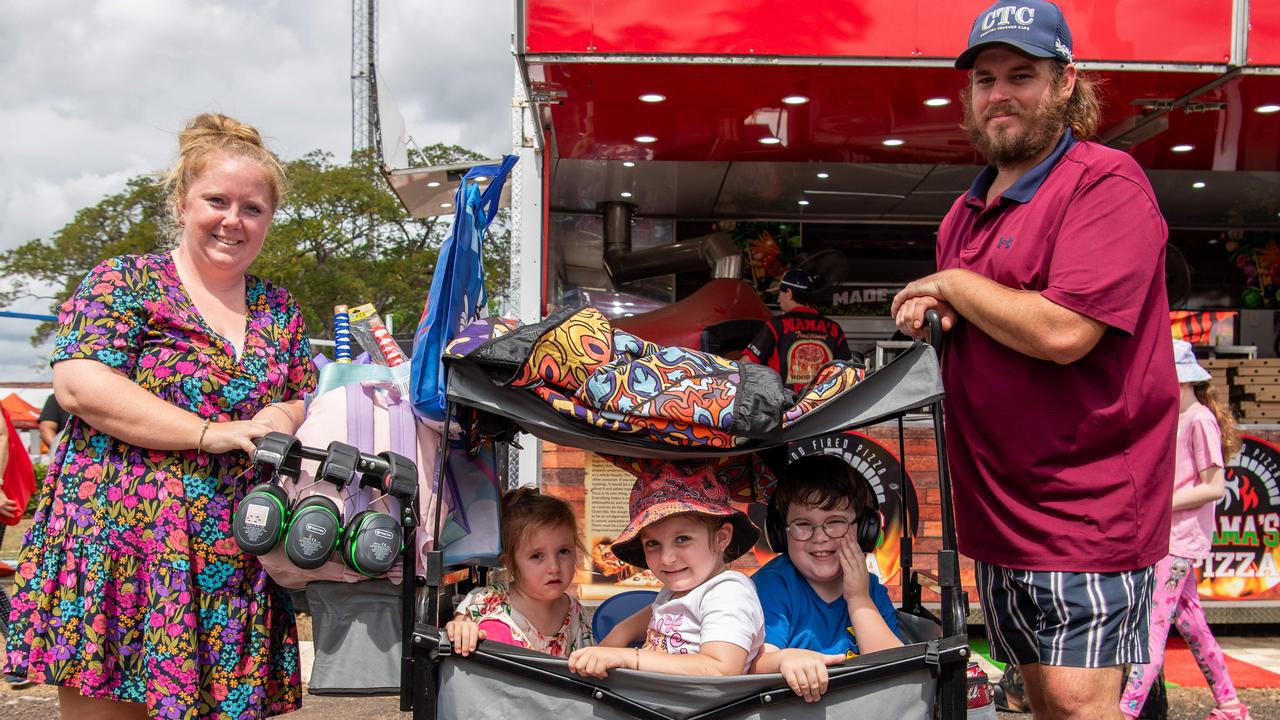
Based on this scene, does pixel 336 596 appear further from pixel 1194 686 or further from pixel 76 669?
pixel 1194 686

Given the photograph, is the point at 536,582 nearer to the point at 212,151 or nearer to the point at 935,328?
the point at 935,328

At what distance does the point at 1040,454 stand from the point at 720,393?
2.28ft

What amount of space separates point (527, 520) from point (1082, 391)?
1.42m

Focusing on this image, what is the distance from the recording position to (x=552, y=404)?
2.34 meters

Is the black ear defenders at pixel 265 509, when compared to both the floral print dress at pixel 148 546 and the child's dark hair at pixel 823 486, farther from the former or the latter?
the child's dark hair at pixel 823 486

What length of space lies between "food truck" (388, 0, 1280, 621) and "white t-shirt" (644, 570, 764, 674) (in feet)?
5.65

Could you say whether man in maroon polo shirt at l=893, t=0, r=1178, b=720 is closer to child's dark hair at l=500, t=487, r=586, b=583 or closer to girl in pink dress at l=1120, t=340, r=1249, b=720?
child's dark hair at l=500, t=487, r=586, b=583

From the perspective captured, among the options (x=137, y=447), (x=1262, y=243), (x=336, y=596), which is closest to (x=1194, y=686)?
(x=336, y=596)

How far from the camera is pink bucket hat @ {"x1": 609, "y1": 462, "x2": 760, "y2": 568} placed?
101 inches

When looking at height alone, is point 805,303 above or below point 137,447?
above

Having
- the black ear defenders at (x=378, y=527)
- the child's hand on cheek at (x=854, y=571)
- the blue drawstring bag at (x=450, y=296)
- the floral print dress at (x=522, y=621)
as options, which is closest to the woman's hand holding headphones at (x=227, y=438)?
the black ear defenders at (x=378, y=527)

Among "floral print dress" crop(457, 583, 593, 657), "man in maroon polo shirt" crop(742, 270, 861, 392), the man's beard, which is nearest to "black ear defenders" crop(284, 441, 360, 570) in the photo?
→ "floral print dress" crop(457, 583, 593, 657)

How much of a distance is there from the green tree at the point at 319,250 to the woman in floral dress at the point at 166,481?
2188 cm

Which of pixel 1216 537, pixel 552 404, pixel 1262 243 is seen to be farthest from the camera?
pixel 1262 243
